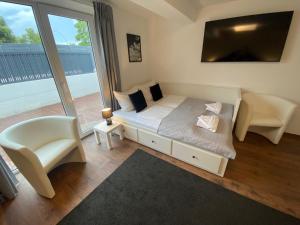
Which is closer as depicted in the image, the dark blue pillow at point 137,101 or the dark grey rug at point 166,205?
the dark grey rug at point 166,205

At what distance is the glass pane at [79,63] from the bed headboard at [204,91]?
175 centimetres

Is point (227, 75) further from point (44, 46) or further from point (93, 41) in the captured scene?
point (44, 46)

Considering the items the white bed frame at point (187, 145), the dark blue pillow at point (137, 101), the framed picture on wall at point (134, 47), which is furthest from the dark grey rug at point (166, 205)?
the framed picture on wall at point (134, 47)

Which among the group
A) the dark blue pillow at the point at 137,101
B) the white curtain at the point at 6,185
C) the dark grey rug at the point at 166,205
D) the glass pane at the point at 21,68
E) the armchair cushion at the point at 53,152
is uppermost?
the glass pane at the point at 21,68

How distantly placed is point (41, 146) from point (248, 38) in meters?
3.58

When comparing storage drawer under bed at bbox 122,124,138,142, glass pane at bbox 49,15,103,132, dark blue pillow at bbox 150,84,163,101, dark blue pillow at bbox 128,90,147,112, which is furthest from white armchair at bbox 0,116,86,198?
dark blue pillow at bbox 150,84,163,101

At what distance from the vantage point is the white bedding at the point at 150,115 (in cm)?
211

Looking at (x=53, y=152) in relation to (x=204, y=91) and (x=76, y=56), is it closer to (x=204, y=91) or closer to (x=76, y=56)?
(x=76, y=56)

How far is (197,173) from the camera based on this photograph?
1.76 metres

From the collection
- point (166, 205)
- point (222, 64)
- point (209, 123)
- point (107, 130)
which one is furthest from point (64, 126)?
point (222, 64)

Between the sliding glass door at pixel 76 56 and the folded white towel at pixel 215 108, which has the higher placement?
the sliding glass door at pixel 76 56

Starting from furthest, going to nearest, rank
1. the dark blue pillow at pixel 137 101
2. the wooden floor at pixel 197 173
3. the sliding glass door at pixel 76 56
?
1. the dark blue pillow at pixel 137 101
2. the sliding glass door at pixel 76 56
3. the wooden floor at pixel 197 173

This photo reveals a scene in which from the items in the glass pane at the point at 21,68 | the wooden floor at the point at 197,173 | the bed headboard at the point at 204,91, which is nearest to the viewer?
the wooden floor at the point at 197,173

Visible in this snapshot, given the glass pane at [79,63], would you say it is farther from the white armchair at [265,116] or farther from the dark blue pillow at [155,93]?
the white armchair at [265,116]
